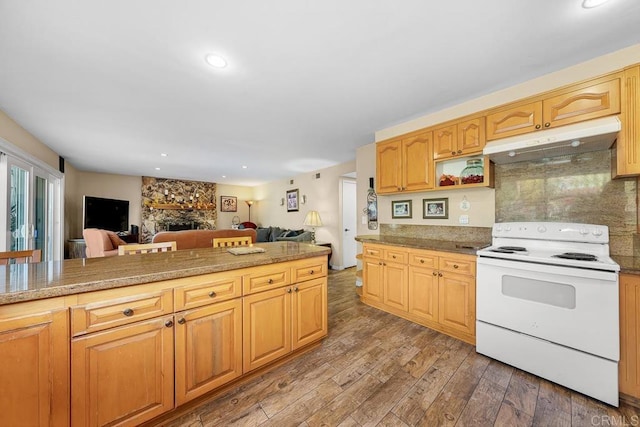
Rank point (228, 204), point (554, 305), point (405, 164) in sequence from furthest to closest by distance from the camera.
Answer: point (228, 204) < point (405, 164) < point (554, 305)

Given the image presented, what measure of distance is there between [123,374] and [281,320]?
3.07ft

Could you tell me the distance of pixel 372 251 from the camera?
2.98m

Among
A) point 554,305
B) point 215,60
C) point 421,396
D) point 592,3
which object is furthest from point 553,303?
point 215,60

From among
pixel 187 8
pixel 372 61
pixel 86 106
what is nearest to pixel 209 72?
pixel 187 8

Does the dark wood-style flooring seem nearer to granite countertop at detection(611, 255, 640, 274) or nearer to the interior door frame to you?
granite countertop at detection(611, 255, 640, 274)

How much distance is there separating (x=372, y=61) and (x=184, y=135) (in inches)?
115

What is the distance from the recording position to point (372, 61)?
182 cm

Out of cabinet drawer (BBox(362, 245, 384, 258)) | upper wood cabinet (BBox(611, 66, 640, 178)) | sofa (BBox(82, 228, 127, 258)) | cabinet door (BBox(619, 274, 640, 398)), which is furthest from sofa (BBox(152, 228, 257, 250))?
upper wood cabinet (BBox(611, 66, 640, 178))

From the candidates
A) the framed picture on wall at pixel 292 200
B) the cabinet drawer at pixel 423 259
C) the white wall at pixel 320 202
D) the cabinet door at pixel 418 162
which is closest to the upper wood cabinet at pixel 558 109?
the cabinet door at pixel 418 162

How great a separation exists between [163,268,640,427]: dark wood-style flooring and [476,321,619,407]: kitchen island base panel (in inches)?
2.2

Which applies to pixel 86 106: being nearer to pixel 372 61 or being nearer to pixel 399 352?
pixel 372 61

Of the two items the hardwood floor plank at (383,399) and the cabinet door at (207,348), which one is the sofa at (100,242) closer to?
the cabinet door at (207,348)

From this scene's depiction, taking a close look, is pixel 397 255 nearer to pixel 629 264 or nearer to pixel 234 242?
pixel 629 264

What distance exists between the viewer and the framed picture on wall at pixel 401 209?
124 inches
